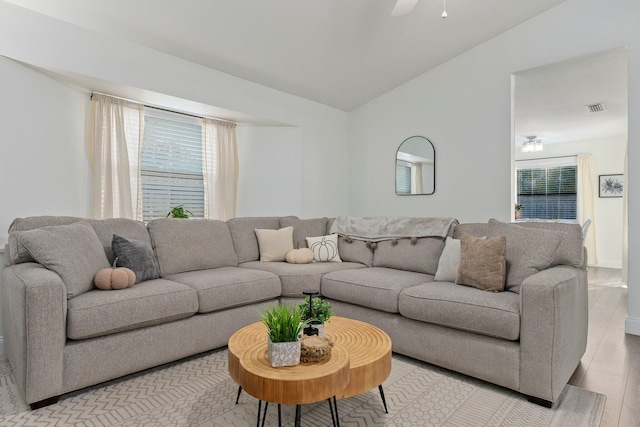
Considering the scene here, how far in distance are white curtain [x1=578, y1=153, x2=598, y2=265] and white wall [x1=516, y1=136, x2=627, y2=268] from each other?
2.0 inches

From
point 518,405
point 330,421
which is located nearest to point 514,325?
point 518,405

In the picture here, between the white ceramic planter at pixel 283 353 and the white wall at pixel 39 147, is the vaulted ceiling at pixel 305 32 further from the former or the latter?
the white ceramic planter at pixel 283 353

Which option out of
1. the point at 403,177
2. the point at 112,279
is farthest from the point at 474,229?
the point at 112,279

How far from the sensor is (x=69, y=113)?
3098 mm

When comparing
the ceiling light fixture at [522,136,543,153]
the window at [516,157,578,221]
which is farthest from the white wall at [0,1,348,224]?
the window at [516,157,578,221]

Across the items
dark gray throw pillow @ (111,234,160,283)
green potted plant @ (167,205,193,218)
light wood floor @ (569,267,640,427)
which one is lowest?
light wood floor @ (569,267,640,427)

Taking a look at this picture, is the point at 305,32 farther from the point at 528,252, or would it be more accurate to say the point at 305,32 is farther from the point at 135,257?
the point at 528,252

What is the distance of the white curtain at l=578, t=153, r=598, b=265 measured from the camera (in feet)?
22.0

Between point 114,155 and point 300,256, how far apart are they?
1.97 m

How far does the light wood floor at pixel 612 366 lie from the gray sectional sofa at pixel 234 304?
0.16 meters

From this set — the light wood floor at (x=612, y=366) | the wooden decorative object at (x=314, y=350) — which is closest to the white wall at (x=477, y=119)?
the light wood floor at (x=612, y=366)

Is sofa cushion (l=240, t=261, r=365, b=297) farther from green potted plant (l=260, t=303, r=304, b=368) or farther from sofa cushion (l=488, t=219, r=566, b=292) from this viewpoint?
green potted plant (l=260, t=303, r=304, b=368)

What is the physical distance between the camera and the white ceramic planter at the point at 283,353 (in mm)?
1470

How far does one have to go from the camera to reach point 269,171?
4637 mm
